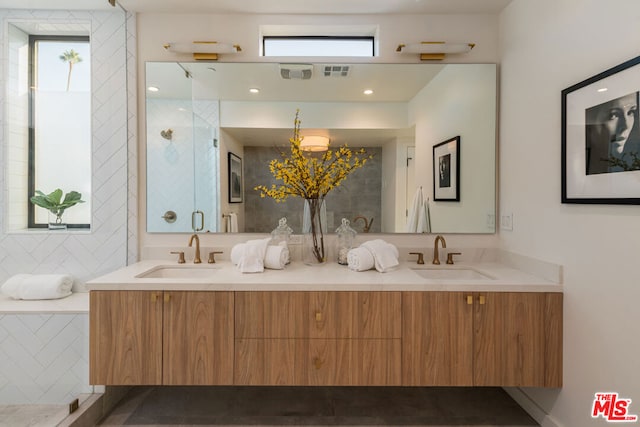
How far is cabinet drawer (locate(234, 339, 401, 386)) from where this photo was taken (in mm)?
1863

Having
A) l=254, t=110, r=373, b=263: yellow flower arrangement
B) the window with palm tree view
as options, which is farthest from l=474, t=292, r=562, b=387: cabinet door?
the window with palm tree view

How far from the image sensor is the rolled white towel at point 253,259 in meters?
2.12

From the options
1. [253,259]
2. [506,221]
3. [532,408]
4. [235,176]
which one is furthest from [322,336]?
[506,221]

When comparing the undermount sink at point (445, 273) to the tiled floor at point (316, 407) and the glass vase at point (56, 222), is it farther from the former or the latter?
the glass vase at point (56, 222)

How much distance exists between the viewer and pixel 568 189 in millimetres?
1778

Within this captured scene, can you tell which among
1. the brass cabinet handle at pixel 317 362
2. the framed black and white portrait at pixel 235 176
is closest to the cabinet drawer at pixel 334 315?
the brass cabinet handle at pixel 317 362

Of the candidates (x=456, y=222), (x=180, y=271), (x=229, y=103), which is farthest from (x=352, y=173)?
(x=180, y=271)

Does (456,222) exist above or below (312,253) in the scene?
above

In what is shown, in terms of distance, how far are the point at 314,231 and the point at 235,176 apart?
64 cm

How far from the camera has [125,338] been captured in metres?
1.88

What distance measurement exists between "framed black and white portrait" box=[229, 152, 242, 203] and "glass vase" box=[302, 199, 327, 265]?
0.46m

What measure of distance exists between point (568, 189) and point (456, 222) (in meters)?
0.80

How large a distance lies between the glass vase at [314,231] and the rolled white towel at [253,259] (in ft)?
1.09

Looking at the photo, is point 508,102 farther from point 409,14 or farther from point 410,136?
point 409,14
